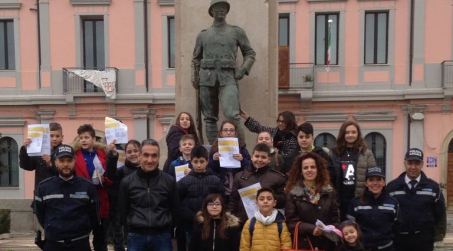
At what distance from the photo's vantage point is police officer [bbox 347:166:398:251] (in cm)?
539

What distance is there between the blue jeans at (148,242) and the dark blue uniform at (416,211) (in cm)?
242

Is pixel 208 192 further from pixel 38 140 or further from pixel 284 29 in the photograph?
pixel 284 29

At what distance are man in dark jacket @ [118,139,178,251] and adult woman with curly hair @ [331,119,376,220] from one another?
68.3 inches

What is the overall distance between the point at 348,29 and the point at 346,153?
19585mm

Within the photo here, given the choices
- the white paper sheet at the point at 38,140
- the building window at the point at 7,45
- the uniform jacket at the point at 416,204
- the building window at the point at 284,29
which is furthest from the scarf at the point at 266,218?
the building window at the point at 7,45

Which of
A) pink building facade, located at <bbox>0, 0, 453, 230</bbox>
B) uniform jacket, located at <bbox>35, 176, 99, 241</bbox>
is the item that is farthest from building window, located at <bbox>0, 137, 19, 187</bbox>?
uniform jacket, located at <bbox>35, 176, 99, 241</bbox>

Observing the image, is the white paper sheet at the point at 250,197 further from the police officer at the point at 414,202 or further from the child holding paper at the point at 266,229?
the police officer at the point at 414,202

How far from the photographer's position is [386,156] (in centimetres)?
2436

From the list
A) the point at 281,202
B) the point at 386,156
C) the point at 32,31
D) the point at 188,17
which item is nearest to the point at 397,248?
the point at 281,202

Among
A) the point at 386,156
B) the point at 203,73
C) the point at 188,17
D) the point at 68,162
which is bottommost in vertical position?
the point at 386,156

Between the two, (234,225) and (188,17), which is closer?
(234,225)

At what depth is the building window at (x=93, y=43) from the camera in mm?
25586

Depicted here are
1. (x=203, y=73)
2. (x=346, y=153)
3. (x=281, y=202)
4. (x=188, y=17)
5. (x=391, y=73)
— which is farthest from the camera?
(x=391, y=73)

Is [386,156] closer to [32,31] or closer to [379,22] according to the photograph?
[379,22]
